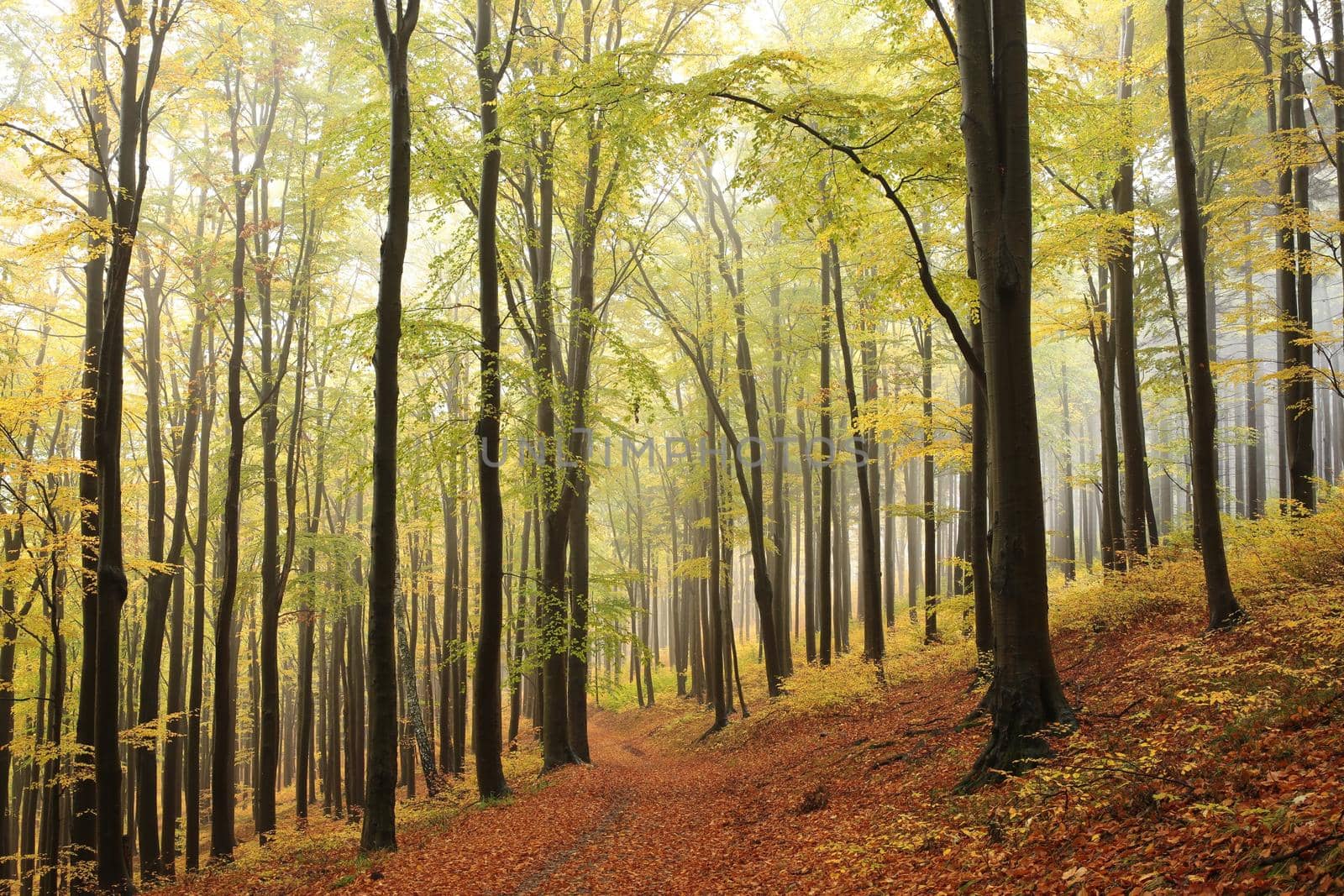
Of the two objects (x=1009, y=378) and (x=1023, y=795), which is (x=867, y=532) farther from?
(x=1023, y=795)

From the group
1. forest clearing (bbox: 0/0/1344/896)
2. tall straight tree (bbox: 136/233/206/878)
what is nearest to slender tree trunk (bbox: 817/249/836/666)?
forest clearing (bbox: 0/0/1344/896)

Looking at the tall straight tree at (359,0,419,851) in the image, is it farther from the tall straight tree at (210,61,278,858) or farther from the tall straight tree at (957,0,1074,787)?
the tall straight tree at (957,0,1074,787)

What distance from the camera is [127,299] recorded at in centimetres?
1573

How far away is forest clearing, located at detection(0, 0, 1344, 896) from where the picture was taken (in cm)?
683

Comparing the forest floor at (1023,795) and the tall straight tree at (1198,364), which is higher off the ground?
the tall straight tree at (1198,364)

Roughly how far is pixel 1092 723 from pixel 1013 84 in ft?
20.0

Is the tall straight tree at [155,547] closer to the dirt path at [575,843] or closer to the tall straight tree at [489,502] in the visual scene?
the tall straight tree at [489,502]

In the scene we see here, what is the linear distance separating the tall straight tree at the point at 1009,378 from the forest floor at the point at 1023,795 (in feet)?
1.54

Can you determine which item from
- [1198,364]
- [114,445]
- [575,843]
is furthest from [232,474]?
[1198,364]

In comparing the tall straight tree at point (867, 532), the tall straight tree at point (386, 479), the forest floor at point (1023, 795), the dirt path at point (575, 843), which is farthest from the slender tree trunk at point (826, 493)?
the tall straight tree at point (386, 479)

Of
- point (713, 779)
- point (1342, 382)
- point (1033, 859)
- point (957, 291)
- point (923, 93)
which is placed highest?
point (923, 93)

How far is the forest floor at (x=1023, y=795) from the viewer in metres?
4.16

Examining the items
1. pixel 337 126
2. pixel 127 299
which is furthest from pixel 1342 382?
pixel 127 299

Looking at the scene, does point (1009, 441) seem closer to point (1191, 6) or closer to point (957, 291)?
point (957, 291)
